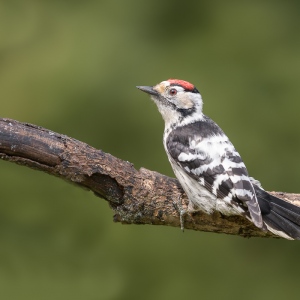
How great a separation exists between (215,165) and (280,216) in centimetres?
42

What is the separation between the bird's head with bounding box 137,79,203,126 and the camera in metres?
4.27

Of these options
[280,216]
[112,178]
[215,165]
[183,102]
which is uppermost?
[183,102]

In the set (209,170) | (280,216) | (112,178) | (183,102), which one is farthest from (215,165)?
(183,102)

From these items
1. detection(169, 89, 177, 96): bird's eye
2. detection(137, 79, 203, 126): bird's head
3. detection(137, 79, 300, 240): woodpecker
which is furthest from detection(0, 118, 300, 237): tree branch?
detection(169, 89, 177, 96): bird's eye

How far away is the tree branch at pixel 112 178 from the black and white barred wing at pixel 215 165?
0.19m

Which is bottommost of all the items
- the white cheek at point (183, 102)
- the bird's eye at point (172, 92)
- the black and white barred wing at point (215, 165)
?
the black and white barred wing at point (215, 165)

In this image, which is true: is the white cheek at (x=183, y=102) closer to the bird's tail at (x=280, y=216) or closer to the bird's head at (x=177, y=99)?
the bird's head at (x=177, y=99)

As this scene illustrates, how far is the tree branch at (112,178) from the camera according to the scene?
354 centimetres

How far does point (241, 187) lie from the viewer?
3.58 metres

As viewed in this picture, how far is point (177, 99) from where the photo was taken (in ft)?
14.1

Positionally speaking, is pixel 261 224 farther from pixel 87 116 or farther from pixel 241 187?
pixel 87 116

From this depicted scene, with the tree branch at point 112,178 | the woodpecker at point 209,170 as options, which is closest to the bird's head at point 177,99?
the woodpecker at point 209,170

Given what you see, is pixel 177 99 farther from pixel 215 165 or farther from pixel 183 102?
pixel 215 165

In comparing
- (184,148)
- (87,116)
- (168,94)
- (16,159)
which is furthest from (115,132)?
(16,159)
